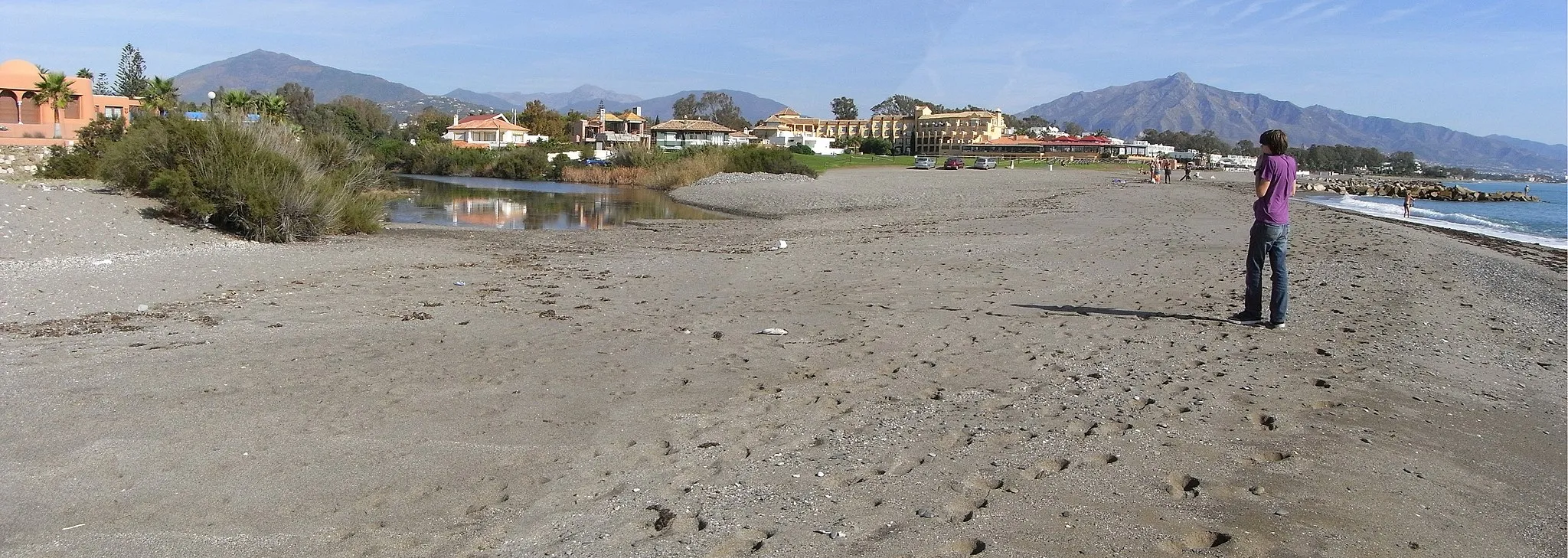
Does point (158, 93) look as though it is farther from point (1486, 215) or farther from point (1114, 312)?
point (1486, 215)

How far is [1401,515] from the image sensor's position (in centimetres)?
393

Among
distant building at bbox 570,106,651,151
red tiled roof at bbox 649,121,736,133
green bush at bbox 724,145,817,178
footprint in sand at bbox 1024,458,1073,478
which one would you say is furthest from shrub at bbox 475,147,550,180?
footprint in sand at bbox 1024,458,1073,478

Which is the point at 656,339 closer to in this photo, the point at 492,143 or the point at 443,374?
the point at 443,374

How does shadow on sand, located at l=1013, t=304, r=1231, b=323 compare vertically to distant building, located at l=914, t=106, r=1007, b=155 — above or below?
below

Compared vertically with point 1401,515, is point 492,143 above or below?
above

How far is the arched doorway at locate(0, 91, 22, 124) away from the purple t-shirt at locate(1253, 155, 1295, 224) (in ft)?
195

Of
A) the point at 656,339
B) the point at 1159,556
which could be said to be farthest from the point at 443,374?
the point at 1159,556

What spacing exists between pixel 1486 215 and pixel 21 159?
2235 inches

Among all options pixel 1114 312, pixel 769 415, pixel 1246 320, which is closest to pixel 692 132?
pixel 1114 312

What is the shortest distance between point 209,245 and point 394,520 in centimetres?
1270

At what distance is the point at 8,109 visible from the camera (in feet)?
161

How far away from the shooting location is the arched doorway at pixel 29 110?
49125 millimetres

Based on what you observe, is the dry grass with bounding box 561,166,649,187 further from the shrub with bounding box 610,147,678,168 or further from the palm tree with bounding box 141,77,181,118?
the palm tree with bounding box 141,77,181,118

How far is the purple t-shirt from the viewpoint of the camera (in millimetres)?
7773
